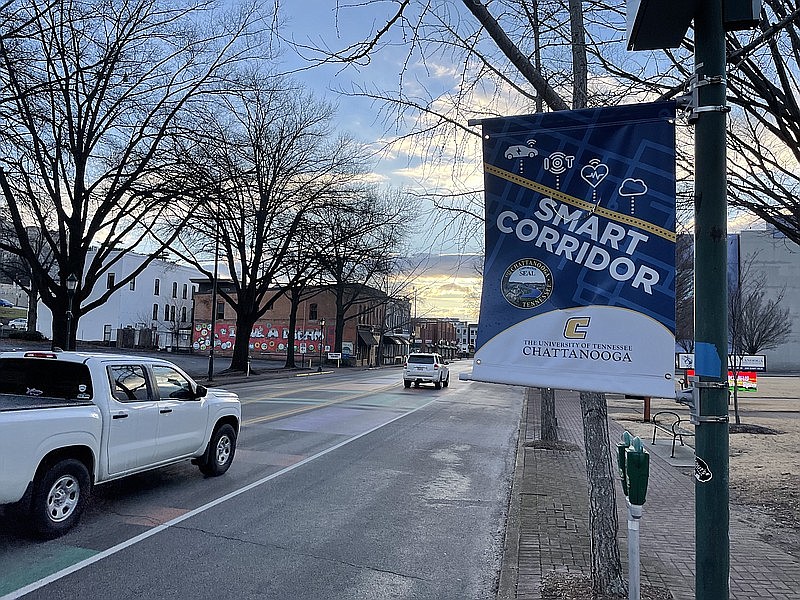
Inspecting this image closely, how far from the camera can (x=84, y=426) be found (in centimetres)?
681

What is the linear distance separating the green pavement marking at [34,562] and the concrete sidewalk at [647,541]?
3783 millimetres

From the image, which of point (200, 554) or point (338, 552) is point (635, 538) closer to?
point (338, 552)

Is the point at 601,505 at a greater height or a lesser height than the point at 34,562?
greater

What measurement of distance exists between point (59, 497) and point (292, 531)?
2.34 meters

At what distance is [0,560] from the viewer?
230 inches

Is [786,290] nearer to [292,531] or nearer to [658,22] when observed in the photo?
[292,531]

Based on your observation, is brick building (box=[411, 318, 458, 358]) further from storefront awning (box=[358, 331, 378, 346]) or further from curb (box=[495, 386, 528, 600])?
curb (box=[495, 386, 528, 600])

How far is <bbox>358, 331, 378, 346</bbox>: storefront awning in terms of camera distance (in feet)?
254

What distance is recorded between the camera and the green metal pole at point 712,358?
119 inches

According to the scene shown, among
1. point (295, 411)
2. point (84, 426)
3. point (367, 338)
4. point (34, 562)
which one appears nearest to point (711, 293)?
point (34, 562)

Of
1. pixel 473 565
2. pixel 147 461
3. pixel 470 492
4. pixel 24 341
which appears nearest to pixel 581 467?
pixel 470 492

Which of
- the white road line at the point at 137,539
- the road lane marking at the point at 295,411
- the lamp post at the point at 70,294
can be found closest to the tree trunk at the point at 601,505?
the white road line at the point at 137,539

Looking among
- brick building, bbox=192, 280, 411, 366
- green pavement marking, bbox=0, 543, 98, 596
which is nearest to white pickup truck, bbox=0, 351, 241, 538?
green pavement marking, bbox=0, 543, 98, 596

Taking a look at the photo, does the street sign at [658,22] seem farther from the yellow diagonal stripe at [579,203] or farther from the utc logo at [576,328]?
the utc logo at [576,328]
